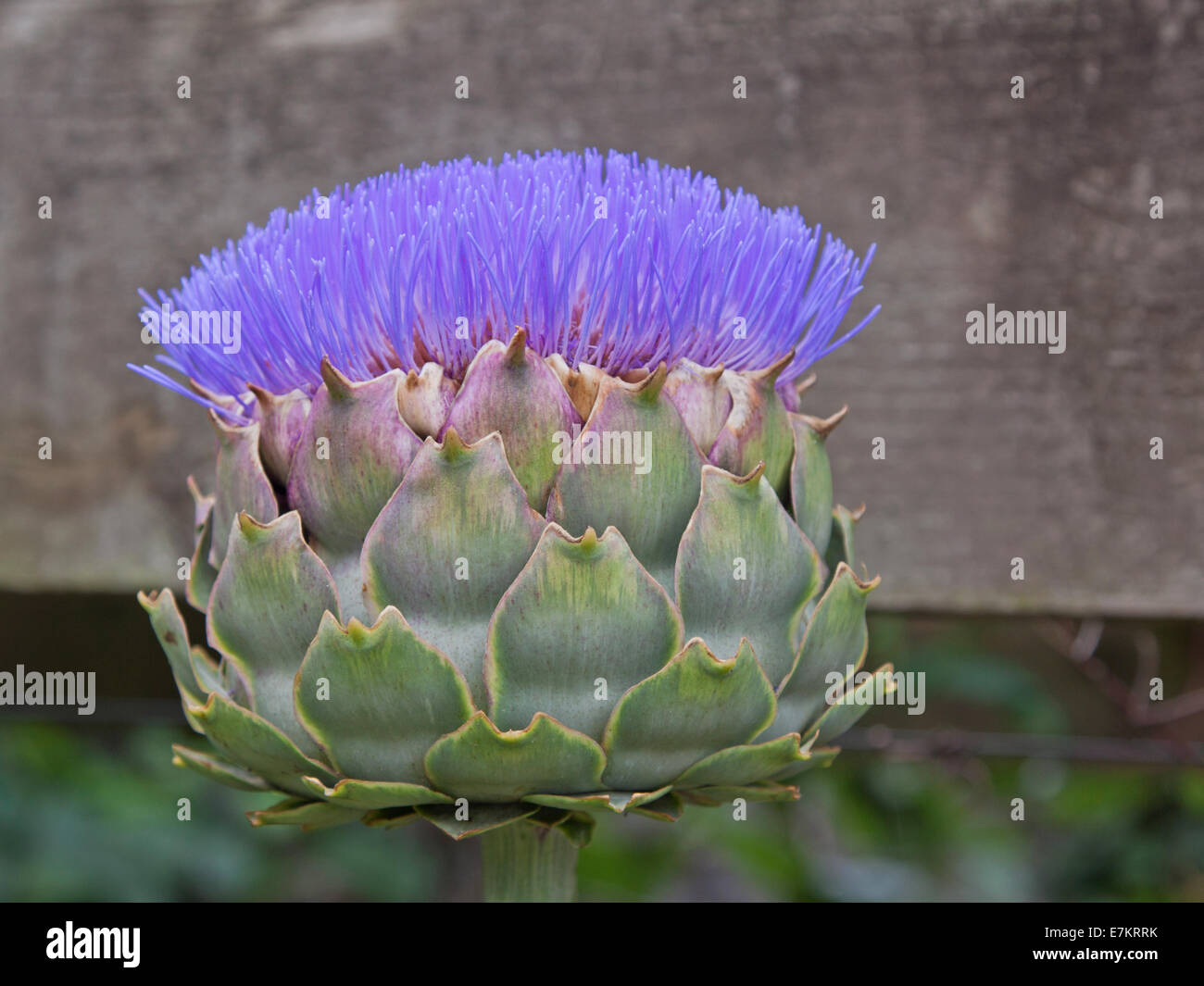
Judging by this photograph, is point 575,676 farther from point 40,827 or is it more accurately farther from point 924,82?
point 40,827

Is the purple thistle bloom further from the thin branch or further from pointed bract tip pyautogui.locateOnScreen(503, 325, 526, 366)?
the thin branch

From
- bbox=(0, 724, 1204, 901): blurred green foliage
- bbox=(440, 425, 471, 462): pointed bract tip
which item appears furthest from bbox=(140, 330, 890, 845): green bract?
bbox=(0, 724, 1204, 901): blurred green foliage

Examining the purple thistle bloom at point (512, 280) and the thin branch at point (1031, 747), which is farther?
the thin branch at point (1031, 747)

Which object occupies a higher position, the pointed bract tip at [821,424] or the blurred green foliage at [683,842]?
the pointed bract tip at [821,424]

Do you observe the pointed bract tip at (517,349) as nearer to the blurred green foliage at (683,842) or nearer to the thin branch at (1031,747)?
the thin branch at (1031,747)

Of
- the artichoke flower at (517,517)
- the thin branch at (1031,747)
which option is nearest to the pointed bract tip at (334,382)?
the artichoke flower at (517,517)

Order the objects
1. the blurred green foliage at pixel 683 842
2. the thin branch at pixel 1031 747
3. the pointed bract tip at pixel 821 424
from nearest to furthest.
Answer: the pointed bract tip at pixel 821 424, the thin branch at pixel 1031 747, the blurred green foliage at pixel 683 842

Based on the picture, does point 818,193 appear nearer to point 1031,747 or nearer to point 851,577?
point 851,577

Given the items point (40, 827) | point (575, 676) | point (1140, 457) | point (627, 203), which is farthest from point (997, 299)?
point (40, 827)
